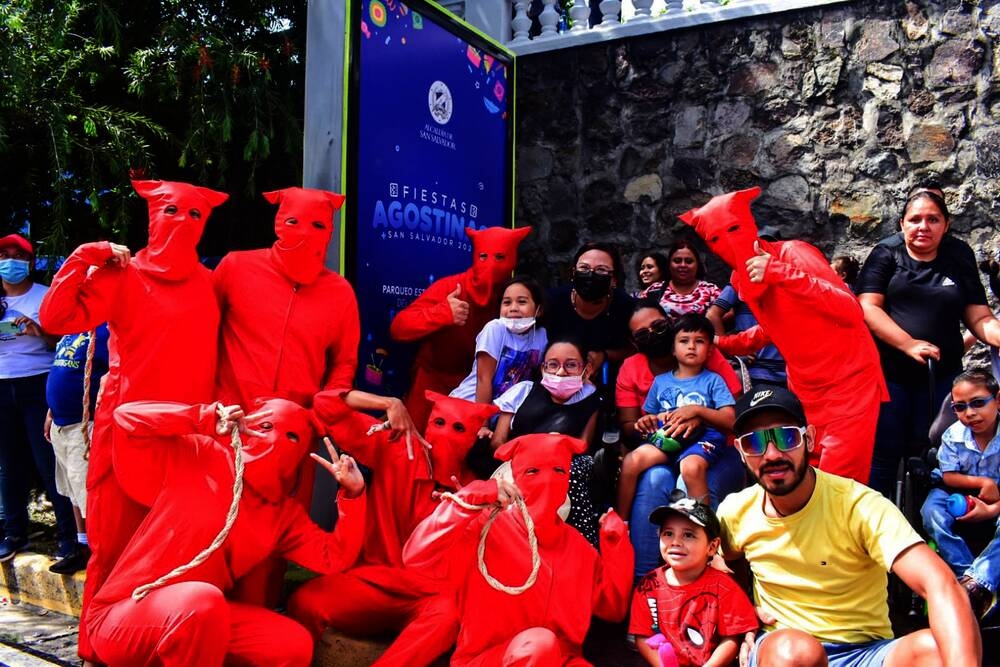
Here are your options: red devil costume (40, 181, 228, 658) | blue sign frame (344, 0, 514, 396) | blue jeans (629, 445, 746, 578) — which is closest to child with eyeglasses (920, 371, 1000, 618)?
blue jeans (629, 445, 746, 578)

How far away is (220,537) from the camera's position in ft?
11.1

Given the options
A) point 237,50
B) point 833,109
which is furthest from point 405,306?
point 833,109

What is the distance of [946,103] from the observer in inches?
218

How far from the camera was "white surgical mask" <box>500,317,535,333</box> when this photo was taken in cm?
470

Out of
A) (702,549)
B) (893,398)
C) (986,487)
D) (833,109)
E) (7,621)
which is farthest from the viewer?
(833,109)

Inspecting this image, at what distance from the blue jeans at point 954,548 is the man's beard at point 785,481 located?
1.08 meters

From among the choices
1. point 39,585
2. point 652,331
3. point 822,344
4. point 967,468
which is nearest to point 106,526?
point 39,585

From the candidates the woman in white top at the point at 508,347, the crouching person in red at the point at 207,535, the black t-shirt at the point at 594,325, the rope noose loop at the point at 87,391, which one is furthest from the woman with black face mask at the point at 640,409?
the rope noose loop at the point at 87,391

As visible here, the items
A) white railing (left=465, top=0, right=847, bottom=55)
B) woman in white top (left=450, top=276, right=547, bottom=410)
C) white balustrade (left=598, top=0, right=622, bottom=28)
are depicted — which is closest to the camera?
woman in white top (left=450, top=276, right=547, bottom=410)

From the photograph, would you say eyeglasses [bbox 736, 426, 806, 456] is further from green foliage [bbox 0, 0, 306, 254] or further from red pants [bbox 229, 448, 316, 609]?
green foliage [bbox 0, 0, 306, 254]

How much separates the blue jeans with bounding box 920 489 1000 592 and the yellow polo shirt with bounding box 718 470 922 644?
0.73 metres

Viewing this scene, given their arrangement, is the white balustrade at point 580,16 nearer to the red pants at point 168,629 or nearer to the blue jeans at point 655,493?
the blue jeans at point 655,493

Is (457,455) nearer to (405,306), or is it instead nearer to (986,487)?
(405,306)

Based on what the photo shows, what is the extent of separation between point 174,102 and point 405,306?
2.35m
